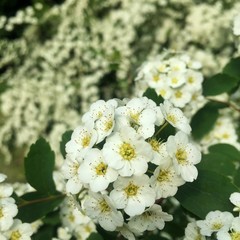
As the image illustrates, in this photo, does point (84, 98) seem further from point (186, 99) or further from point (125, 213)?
point (125, 213)

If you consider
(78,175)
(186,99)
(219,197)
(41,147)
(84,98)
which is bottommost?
(84,98)

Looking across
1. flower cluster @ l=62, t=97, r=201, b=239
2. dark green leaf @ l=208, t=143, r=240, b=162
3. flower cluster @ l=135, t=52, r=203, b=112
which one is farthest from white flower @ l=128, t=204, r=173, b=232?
flower cluster @ l=135, t=52, r=203, b=112

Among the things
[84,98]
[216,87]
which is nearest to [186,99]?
[216,87]

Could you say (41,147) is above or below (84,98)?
above

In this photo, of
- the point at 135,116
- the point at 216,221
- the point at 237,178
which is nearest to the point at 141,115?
the point at 135,116

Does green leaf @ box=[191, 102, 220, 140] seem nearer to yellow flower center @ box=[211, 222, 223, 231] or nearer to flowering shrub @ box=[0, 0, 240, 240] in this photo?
flowering shrub @ box=[0, 0, 240, 240]

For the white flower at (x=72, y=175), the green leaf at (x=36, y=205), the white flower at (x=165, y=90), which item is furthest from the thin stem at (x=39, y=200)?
the white flower at (x=165, y=90)
